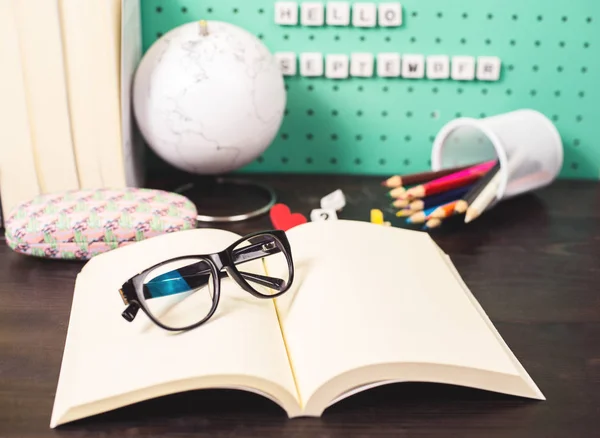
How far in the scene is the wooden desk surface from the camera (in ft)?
1.79

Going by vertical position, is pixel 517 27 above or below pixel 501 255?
above

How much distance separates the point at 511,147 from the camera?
3.13 feet

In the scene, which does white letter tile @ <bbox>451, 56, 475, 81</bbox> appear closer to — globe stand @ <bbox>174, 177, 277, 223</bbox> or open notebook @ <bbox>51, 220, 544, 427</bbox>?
globe stand @ <bbox>174, 177, 277, 223</bbox>

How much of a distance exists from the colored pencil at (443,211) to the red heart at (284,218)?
174 millimetres

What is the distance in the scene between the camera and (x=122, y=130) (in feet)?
3.01

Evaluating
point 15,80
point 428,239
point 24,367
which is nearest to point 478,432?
point 428,239

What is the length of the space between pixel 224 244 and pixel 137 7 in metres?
0.46

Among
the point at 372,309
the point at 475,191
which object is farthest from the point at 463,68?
the point at 372,309

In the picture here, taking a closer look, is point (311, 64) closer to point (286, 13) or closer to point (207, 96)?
point (286, 13)

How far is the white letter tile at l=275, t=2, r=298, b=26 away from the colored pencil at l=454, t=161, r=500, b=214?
378mm

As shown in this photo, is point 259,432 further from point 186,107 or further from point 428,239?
point 186,107

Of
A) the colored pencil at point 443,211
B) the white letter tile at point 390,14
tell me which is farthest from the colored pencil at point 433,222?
the white letter tile at point 390,14

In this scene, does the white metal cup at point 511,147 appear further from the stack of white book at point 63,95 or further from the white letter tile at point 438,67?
the stack of white book at point 63,95

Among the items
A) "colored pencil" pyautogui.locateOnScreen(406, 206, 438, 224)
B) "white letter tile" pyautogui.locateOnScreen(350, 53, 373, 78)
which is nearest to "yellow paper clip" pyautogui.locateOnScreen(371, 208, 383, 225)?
"colored pencil" pyautogui.locateOnScreen(406, 206, 438, 224)
